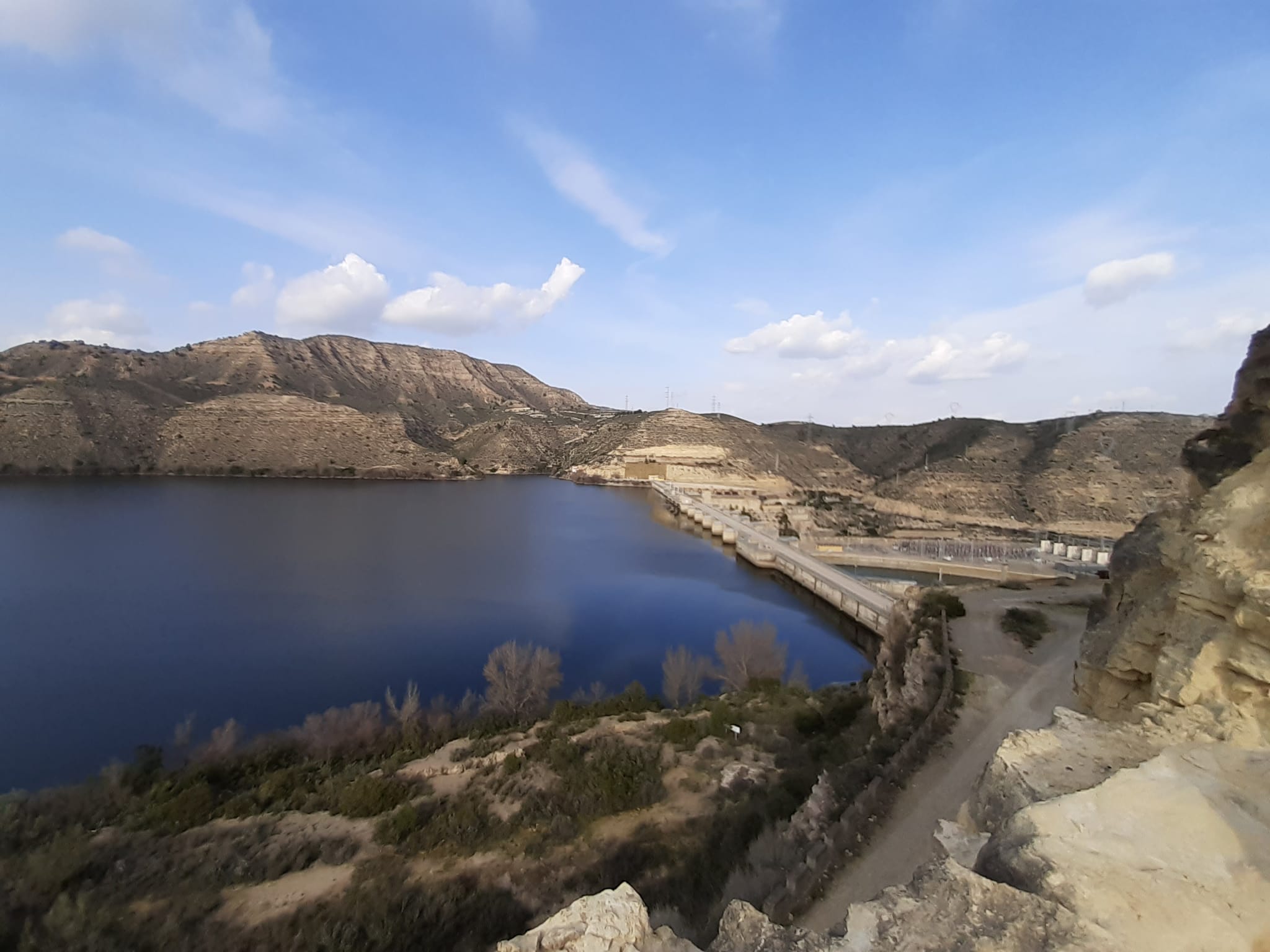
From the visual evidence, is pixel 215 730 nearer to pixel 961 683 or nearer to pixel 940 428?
pixel 961 683

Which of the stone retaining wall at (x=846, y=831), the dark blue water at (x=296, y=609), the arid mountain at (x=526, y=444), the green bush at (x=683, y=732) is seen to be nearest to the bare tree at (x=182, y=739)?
the dark blue water at (x=296, y=609)

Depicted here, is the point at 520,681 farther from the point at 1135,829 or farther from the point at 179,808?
the point at 1135,829

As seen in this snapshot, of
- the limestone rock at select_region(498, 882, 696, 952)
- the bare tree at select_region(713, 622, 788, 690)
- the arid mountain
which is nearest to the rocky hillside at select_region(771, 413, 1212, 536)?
the arid mountain

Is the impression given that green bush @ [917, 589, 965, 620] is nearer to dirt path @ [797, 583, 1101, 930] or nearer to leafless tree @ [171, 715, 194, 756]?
dirt path @ [797, 583, 1101, 930]

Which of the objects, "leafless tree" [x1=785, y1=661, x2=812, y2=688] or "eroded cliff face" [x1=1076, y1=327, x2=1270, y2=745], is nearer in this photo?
"eroded cliff face" [x1=1076, y1=327, x2=1270, y2=745]

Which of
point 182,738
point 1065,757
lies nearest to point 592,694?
point 182,738

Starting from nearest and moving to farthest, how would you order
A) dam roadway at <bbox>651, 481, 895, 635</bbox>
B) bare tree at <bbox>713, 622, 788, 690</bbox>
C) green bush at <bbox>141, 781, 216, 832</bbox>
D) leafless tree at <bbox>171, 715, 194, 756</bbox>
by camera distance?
green bush at <bbox>141, 781, 216, 832</bbox> → leafless tree at <bbox>171, 715, 194, 756</bbox> → bare tree at <bbox>713, 622, 788, 690</bbox> → dam roadway at <bbox>651, 481, 895, 635</bbox>
